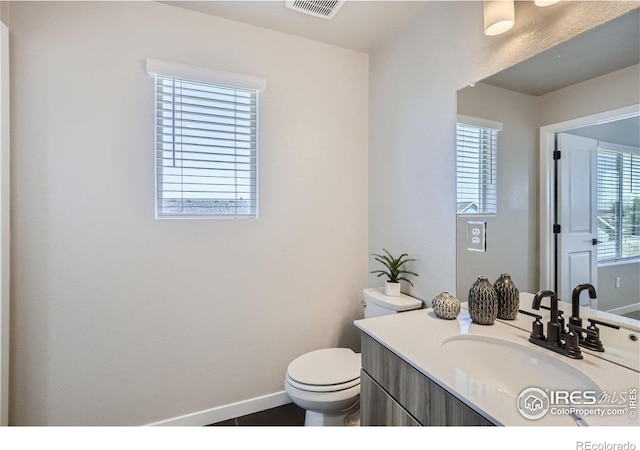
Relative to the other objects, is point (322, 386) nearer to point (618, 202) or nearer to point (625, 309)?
point (625, 309)

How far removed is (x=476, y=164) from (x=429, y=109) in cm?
44

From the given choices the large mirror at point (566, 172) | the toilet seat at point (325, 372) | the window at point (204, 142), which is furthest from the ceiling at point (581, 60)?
the toilet seat at point (325, 372)

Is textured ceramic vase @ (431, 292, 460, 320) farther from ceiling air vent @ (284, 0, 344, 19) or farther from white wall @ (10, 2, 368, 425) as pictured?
ceiling air vent @ (284, 0, 344, 19)

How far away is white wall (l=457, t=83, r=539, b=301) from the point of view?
1.18 metres

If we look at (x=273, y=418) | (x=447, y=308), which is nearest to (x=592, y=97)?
(x=447, y=308)

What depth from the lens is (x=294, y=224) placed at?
6.34ft

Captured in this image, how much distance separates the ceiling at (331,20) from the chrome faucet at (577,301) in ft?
5.30

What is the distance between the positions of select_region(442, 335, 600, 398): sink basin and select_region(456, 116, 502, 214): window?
0.61 m

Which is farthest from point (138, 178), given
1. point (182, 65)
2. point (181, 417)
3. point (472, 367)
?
point (472, 367)

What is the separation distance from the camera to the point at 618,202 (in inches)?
36.9

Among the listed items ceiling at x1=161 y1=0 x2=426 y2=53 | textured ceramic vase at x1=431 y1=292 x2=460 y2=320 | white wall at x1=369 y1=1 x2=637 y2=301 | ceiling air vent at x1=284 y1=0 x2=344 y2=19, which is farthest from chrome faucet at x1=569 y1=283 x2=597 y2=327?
ceiling air vent at x1=284 y1=0 x2=344 y2=19

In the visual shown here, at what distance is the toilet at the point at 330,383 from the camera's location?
55.4 inches
